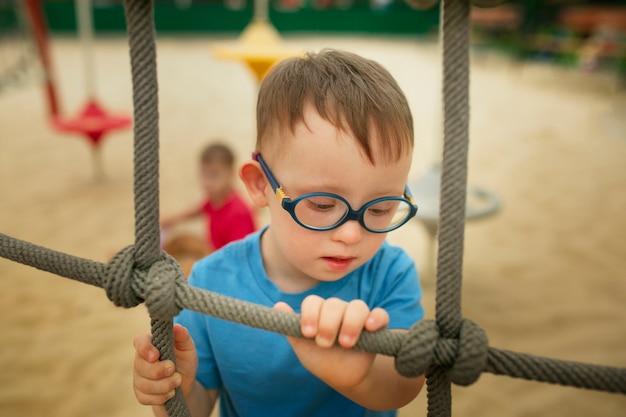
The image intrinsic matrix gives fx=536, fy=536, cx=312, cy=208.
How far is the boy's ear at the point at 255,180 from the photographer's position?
0.77 metres

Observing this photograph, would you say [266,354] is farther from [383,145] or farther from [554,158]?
[554,158]

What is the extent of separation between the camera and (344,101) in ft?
2.20

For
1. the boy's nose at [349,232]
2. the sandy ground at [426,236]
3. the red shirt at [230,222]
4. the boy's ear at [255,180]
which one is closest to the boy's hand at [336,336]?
the boy's nose at [349,232]

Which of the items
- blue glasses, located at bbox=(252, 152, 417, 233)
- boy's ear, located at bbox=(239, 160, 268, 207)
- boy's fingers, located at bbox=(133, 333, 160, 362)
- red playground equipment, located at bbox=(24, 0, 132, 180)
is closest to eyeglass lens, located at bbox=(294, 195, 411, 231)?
blue glasses, located at bbox=(252, 152, 417, 233)

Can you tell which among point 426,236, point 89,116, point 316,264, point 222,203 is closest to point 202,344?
point 316,264

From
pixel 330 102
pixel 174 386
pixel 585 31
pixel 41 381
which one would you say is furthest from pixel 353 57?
pixel 585 31

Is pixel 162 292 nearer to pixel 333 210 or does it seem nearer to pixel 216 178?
pixel 333 210

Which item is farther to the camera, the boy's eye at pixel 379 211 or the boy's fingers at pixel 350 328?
the boy's eye at pixel 379 211

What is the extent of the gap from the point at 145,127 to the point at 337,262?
30 cm

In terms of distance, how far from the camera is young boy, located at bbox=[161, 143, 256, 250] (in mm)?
2051

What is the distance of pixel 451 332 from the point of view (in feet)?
1.95

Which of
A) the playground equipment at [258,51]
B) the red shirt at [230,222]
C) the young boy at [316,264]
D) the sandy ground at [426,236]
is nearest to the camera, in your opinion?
the young boy at [316,264]

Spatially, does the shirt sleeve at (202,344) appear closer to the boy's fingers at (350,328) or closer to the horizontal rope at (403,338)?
the horizontal rope at (403,338)

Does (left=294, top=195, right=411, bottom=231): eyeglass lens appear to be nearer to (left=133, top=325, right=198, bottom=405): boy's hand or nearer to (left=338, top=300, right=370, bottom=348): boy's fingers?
(left=338, top=300, right=370, bottom=348): boy's fingers
